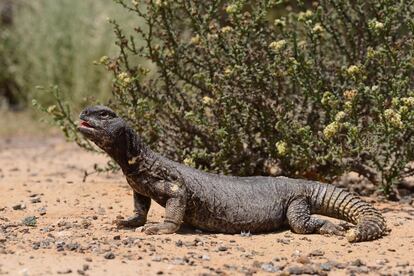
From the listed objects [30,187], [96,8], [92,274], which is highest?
[96,8]

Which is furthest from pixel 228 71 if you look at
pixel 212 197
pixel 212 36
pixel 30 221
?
pixel 30 221

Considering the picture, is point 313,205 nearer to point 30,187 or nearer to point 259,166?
point 259,166

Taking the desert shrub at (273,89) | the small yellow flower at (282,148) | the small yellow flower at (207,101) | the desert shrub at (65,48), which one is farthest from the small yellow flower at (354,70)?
the desert shrub at (65,48)

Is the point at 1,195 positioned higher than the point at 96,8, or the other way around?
the point at 96,8

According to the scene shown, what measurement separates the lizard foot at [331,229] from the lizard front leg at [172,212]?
1100 mm

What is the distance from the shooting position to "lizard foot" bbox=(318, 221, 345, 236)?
246 inches

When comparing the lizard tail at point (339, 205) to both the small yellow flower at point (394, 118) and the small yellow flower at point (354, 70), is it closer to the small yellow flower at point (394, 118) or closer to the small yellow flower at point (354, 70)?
the small yellow flower at point (394, 118)

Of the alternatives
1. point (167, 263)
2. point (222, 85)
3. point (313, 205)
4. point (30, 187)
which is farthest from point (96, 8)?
point (167, 263)

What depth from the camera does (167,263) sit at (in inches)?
206

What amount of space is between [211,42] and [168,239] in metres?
2.18

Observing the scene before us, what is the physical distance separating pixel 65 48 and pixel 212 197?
368 inches

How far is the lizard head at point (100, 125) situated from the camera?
6121 millimetres

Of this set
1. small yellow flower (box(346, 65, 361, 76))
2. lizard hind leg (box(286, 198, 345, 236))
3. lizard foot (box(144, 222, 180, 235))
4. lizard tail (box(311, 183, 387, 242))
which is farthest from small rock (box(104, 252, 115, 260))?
small yellow flower (box(346, 65, 361, 76))

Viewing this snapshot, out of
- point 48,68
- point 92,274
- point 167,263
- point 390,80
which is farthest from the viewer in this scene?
point 48,68
